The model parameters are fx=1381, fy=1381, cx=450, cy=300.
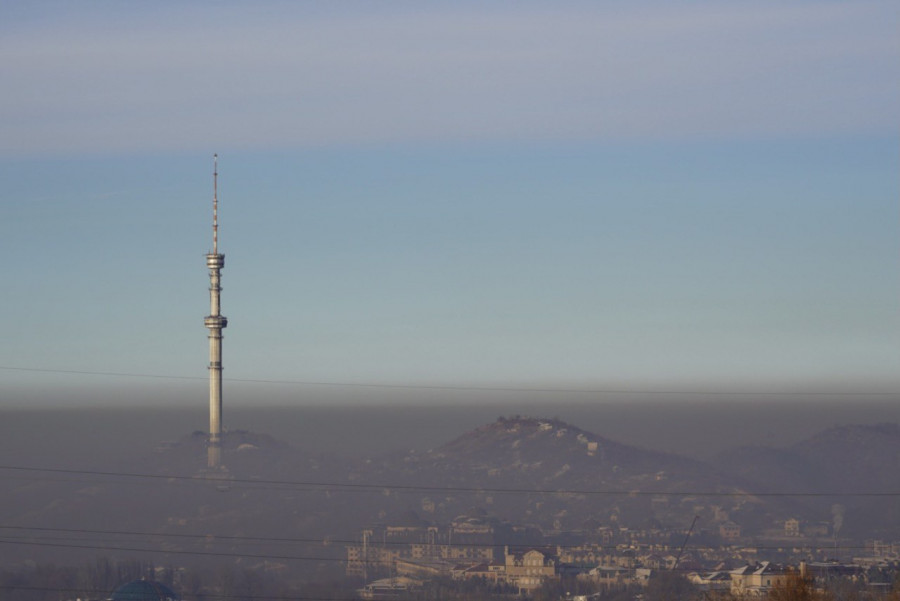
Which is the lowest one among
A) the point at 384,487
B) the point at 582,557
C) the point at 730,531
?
the point at 582,557

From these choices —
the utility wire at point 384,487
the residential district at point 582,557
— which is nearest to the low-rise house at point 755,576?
the residential district at point 582,557

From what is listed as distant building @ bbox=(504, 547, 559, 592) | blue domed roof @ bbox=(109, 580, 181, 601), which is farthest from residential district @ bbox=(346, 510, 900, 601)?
blue domed roof @ bbox=(109, 580, 181, 601)

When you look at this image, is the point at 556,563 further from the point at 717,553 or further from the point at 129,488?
the point at 129,488

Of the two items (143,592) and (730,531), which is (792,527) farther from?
(143,592)

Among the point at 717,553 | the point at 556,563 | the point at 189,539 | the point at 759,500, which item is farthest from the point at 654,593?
the point at 759,500

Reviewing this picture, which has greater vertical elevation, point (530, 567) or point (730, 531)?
point (730, 531)

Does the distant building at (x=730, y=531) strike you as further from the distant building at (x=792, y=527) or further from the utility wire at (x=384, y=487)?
the utility wire at (x=384, y=487)

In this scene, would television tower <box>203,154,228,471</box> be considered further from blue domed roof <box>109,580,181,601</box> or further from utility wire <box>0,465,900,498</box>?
blue domed roof <box>109,580,181,601</box>

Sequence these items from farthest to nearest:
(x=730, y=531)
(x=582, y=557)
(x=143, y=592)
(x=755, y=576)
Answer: (x=730, y=531) → (x=582, y=557) → (x=143, y=592) → (x=755, y=576)

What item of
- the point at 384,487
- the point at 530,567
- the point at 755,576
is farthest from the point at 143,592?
the point at 384,487
